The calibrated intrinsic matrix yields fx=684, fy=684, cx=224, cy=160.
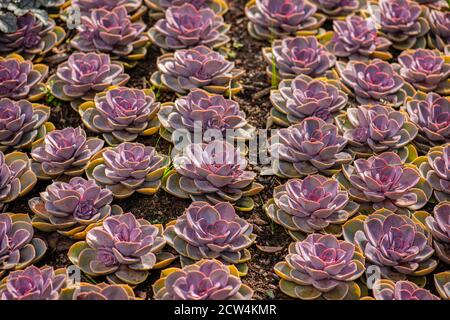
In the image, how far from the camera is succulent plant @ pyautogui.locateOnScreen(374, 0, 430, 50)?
3.11m

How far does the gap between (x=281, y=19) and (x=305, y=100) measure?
0.58 m

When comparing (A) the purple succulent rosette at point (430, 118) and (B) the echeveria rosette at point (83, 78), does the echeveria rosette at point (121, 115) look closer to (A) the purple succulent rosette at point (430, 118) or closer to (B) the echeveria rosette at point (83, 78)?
(B) the echeveria rosette at point (83, 78)

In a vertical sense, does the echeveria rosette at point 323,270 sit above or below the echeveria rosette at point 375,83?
below

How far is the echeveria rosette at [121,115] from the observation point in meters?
2.66

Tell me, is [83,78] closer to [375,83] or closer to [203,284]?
[203,284]

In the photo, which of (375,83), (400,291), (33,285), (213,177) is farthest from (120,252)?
(375,83)

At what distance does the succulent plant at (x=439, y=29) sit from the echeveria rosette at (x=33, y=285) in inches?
77.9

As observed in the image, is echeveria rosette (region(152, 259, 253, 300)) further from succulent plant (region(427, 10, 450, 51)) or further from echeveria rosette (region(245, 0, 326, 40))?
succulent plant (region(427, 10, 450, 51))

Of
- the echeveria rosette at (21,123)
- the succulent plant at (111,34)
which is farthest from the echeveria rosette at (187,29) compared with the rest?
the echeveria rosette at (21,123)

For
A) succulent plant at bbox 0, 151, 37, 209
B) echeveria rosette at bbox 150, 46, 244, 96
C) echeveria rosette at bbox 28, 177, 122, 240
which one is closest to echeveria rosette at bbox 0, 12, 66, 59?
echeveria rosette at bbox 150, 46, 244, 96

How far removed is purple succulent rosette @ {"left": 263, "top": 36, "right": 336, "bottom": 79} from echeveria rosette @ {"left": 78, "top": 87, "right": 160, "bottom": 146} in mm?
576

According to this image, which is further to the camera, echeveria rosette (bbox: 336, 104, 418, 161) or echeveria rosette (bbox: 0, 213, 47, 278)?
echeveria rosette (bbox: 336, 104, 418, 161)

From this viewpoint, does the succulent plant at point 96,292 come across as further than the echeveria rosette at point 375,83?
No

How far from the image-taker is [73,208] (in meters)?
2.38
